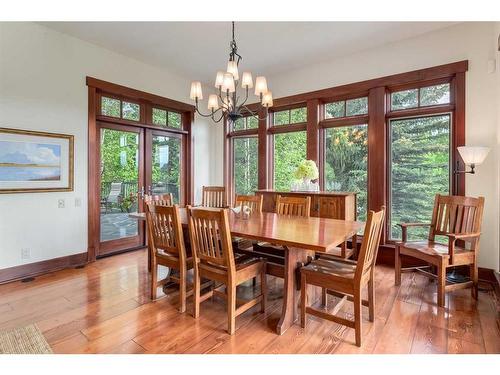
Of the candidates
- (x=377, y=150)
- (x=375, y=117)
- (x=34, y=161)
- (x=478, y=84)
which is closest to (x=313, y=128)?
(x=375, y=117)

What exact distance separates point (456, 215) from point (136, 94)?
15.1 ft

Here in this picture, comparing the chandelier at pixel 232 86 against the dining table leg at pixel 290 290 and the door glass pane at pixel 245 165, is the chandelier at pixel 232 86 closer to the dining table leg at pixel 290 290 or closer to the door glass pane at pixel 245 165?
the dining table leg at pixel 290 290

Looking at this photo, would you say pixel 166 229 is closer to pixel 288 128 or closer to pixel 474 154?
pixel 288 128

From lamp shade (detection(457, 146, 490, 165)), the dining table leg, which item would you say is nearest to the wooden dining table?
the dining table leg

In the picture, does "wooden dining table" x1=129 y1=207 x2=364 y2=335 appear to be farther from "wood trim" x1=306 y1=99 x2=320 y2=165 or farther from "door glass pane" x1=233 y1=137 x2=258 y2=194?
"door glass pane" x1=233 y1=137 x2=258 y2=194

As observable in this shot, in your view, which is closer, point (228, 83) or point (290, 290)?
point (290, 290)

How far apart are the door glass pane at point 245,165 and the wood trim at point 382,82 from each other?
0.96 metres

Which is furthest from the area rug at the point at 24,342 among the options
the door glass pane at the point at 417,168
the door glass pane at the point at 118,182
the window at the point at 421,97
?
the window at the point at 421,97

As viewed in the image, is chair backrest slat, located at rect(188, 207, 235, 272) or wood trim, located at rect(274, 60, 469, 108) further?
wood trim, located at rect(274, 60, 469, 108)

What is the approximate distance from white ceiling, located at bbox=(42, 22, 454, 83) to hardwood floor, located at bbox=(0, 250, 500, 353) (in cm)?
304

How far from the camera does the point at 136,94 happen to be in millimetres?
4266

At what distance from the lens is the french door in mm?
4086

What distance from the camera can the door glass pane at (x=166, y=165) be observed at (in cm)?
470
